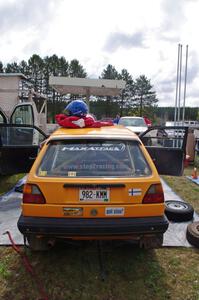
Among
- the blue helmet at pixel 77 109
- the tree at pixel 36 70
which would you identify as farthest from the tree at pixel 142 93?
the blue helmet at pixel 77 109

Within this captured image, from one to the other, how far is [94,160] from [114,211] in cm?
63

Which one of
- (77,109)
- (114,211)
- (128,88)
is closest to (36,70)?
(128,88)

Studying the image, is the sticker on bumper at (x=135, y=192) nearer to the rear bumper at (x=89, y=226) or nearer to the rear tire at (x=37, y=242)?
the rear bumper at (x=89, y=226)

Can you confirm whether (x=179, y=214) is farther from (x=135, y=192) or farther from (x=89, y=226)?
(x=89, y=226)

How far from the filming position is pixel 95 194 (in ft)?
10.0

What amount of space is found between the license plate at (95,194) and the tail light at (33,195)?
41 centimetres

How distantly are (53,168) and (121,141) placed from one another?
86cm

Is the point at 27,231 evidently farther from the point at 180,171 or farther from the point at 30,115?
the point at 30,115

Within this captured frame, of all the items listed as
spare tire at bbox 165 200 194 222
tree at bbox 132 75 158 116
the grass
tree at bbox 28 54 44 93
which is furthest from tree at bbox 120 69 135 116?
the grass

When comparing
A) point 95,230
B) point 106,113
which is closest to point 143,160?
point 95,230

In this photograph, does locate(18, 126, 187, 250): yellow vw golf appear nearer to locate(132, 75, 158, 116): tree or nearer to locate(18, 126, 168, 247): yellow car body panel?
locate(18, 126, 168, 247): yellow car body panel

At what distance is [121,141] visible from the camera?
346 centimetres

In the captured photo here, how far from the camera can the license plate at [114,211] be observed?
3035 millimetres

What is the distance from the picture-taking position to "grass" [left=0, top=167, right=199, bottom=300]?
118 inches
